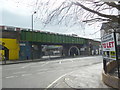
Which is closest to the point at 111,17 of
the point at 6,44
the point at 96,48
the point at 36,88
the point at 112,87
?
the point at 112,87

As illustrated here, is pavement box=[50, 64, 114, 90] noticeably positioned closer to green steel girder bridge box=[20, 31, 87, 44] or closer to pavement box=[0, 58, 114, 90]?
pavement box=[0, 58, 114, 90]

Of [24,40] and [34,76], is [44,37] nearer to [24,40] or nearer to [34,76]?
[24,40]

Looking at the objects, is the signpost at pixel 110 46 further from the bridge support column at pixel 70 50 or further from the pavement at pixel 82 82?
the bridge support column at pixel 70 50

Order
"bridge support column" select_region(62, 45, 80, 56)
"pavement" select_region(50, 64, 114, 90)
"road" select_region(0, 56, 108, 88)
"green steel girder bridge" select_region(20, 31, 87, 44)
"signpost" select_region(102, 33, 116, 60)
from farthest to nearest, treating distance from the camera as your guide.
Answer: "bridge support column" select_region(62, 45, 80, 56) → "green steel girder bridge" select_region(20, 31, 87, 44) → "road" select_region(0, 56, 108, 88) → "pavement" select_region(50, 64, 114, 90) → "signpost" select_region(102, 33, 116, 60)

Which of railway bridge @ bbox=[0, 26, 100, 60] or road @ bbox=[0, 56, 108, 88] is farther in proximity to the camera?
railway bridge @ bbox=[0, 26, 100, 60]

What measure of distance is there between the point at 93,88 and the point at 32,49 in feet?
95.7

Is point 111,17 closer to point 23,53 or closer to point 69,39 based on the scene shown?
point 23,53

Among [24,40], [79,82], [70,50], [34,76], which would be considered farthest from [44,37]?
[79,82]

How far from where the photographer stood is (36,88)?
7.18 metres

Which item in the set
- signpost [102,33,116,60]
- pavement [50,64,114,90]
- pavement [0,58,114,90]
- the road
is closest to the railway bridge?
the road

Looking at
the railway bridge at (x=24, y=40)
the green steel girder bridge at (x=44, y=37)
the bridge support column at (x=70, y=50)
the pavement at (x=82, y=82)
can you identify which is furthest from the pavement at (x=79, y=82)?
the bridge support column at (x=70, y=50)

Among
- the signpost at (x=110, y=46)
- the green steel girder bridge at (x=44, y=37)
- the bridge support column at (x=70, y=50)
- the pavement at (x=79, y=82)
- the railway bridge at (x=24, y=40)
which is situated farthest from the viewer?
the bridge support column at (x=70, y=50)

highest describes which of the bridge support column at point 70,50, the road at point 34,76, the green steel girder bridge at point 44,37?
the green steel girder bridge at point 44,37

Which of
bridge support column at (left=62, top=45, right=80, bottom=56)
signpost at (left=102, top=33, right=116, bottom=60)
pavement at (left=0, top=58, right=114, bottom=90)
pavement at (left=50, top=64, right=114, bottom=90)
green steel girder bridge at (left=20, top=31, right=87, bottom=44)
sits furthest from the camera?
bridge support column at (left=62, top=45, right=80, bottom=56)
